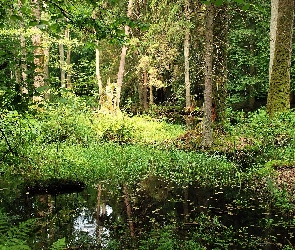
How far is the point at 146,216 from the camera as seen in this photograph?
263 inches

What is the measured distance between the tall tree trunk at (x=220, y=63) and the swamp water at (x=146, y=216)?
18.1 ft

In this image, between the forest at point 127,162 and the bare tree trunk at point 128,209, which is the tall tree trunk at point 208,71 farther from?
the bare tree trunk at point 128,209

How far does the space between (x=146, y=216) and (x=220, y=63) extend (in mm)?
8010

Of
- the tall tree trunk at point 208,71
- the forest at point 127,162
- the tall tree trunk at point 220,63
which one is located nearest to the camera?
the forest at point 127,162

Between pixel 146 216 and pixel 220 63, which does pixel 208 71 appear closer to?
pixel 220 63

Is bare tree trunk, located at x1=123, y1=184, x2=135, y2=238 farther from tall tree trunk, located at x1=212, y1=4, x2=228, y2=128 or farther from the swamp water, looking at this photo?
tall tree trunk, located at x1=212, y1=4, x2=228, y2=128

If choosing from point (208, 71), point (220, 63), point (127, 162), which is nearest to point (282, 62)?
point (220, 63)

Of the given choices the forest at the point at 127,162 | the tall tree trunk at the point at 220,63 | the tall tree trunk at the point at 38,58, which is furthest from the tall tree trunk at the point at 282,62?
the tall tree trunk at the point at 38,58

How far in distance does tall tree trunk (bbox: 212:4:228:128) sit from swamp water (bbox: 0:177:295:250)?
217 inches

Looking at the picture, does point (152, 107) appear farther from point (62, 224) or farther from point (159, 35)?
point (62, 224)

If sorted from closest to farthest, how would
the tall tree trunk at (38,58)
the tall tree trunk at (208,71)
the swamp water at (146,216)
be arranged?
the tall tree trunk at (38,58) < the swamp water at (146,216) < the tall tree trunk at (208,71)

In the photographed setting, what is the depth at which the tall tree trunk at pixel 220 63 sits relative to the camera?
12.9 meters

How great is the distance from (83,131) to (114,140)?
1651mm

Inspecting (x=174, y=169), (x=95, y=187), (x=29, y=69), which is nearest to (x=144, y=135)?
(x=174, y=169)
